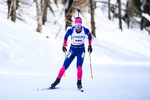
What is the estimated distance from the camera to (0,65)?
27.9 ft

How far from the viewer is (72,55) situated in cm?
523

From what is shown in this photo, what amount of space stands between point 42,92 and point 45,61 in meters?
5.74

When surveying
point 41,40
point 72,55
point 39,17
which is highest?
point 39,17

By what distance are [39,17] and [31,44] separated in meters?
2.72

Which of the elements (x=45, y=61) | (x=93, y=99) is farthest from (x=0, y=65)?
(x=93, y=99)

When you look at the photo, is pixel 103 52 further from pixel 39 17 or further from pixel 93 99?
pixel 93 99

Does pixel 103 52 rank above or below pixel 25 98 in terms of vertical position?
above

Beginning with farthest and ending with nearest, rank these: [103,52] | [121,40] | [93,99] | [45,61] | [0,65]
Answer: [121,40]
[103,52]
[45,61]
[0,65]
[93,99]

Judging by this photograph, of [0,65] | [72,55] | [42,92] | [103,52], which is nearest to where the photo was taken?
[42,92]

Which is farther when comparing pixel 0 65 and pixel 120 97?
pixel 0 65

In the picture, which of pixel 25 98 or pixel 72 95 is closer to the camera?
pixel 25 98

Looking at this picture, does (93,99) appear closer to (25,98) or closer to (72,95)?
(72,95)

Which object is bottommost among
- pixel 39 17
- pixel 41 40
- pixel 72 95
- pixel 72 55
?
pixel 72 95

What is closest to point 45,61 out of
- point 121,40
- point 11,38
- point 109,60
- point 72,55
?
point 11,38
